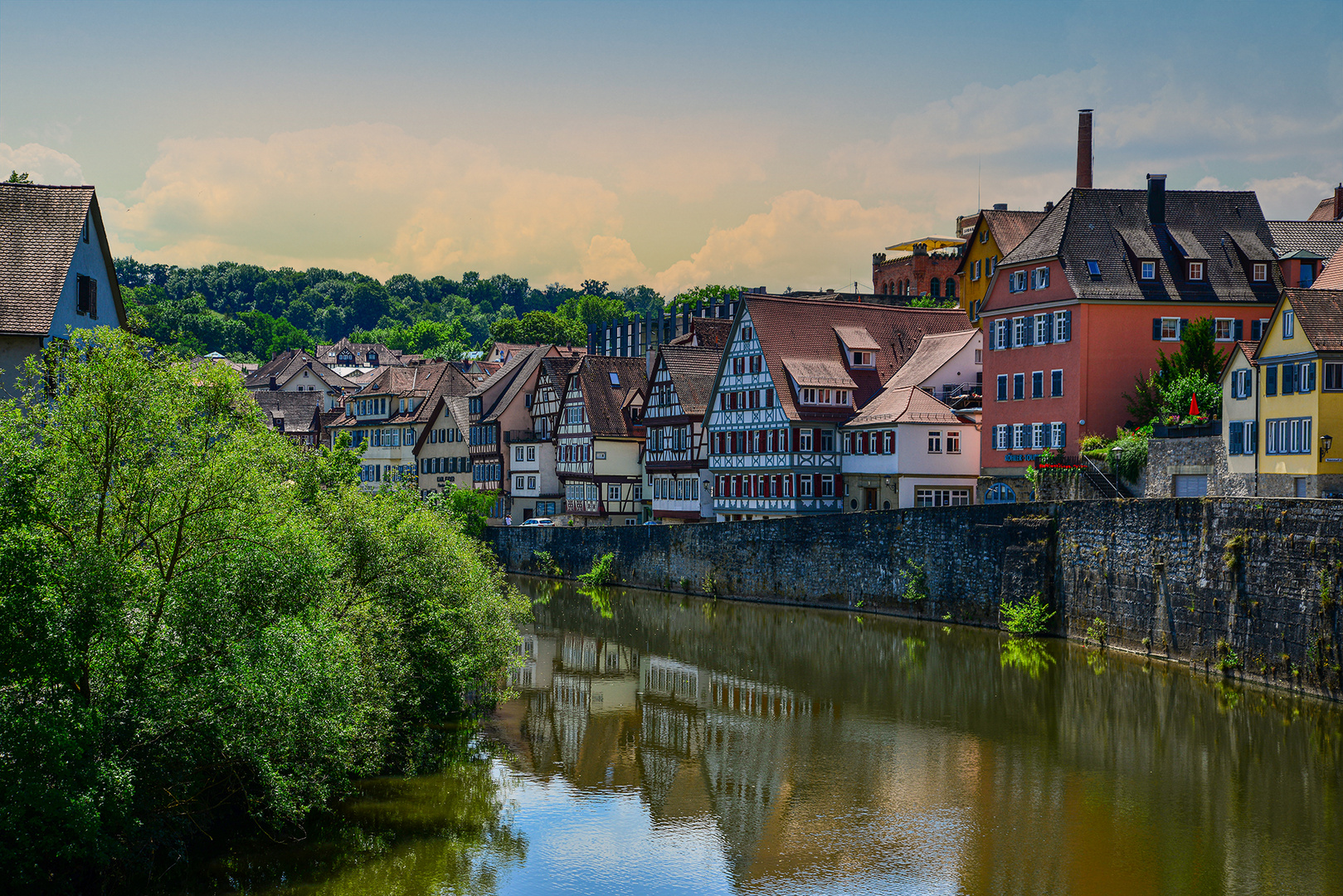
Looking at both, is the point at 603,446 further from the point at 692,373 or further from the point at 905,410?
the point at 905,410

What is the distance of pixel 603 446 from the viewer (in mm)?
72688

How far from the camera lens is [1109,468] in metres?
45.5

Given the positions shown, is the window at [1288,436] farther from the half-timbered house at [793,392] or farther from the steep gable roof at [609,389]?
the steep gable roof at [609,389]

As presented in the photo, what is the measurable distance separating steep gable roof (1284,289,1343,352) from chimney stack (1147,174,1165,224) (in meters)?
16.9

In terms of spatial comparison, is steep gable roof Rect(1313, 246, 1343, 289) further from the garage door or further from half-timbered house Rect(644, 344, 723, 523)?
half-timbered house Rect(644, 344, 723, 523)

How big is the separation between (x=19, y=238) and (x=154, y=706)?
1791 centimetres

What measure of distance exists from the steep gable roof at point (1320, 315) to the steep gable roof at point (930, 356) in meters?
23.0

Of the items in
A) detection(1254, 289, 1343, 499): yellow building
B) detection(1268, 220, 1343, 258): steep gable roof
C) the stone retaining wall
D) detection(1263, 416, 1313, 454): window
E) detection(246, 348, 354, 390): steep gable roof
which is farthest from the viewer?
detection(246, 348, 354, 390): steep gable roof

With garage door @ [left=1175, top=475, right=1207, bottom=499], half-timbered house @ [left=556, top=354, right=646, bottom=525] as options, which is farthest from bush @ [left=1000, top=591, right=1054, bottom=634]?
half-timbered house @ [left=556, top=354, right=646, bottom=525]

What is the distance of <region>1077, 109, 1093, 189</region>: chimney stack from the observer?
66562mm

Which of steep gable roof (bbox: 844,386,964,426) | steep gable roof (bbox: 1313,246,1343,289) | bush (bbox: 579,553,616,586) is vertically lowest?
bush (bbox: 579,553,616,586)

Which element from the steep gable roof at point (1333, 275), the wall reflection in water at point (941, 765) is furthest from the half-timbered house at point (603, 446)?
the steep gable roof at point (1333, 275)

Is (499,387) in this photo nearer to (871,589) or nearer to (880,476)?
(880,476)

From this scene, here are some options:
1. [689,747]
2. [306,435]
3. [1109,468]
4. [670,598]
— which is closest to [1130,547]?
[1109,468]
